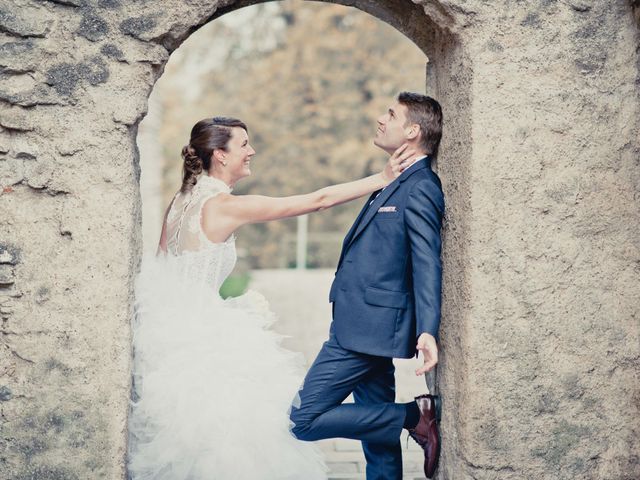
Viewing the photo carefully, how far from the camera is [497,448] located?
11.1ft

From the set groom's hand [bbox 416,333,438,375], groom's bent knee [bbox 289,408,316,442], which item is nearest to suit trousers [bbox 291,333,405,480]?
groom's bent knee [bbox 289,408,316,442]

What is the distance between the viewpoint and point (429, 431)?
3.71 meters

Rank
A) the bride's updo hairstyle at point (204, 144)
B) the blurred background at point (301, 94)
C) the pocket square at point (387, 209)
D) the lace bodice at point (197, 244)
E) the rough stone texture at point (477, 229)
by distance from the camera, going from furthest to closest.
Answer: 1. the blurred background at point (301, 94)
2. the bride's updo hairstyle at point (204, 144)
3. the lace bodice at point (197, 244)
4. the pocket square at point (387, 209)
5. the rough stone texture at point (477, 229)

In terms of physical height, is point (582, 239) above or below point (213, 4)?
below

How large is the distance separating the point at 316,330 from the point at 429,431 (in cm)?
617

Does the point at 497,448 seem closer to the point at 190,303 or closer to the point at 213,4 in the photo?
the point at 190,303

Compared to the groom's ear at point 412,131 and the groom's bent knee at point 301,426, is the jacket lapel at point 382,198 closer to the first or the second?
the groom's ear at point 412,131

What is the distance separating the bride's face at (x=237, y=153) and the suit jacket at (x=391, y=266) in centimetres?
88

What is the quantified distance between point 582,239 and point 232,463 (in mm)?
1886

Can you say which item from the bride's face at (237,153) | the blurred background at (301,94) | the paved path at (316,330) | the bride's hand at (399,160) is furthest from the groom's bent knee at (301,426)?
the blurred background at (301,94)

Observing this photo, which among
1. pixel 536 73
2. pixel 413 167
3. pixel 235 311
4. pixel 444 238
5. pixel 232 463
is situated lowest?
pixel 232 463

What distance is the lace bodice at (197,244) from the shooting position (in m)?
4.07

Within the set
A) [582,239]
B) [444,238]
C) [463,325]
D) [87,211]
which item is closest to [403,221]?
[444,238]

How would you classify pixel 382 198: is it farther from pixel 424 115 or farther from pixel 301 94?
pixel 301 94
